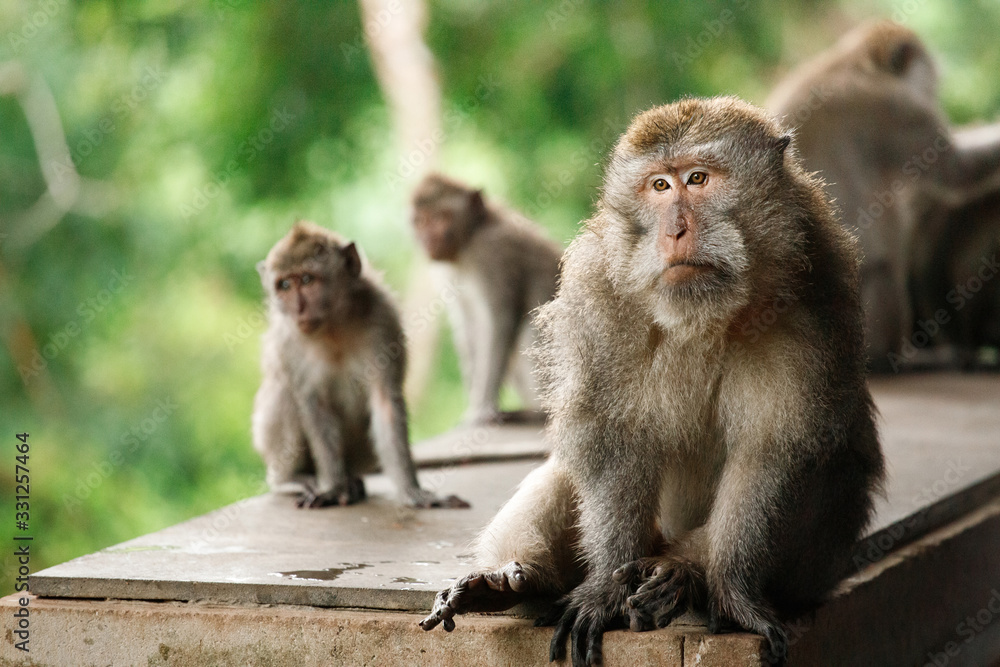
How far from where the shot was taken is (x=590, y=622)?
2.89 metres

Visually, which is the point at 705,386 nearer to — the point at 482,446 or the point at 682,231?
the point at 682,231

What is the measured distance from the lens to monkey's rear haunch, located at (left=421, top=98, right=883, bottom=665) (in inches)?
109

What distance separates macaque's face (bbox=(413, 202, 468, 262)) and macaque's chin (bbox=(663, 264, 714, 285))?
437 cm

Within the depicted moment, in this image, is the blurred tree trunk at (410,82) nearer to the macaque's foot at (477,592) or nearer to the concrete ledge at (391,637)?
the concrete ledge at (391,637)

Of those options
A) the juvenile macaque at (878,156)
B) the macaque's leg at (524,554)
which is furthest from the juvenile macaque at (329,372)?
the juvenile macaque at (878,156)

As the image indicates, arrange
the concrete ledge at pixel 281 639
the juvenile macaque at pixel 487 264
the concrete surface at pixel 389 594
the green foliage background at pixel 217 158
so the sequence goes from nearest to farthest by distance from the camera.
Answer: the concrete ledge at pixel 281 639 → the concrete surface at pixel 389 594 → the juvenile macaque at pixel 487 264 → the green foliage background at pixel 217 158

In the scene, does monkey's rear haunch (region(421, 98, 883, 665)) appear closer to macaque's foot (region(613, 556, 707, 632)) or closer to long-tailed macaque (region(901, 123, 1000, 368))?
macaque's foot (region(613, 556, 707, 632))

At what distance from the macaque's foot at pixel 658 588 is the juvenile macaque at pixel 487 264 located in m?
3.97

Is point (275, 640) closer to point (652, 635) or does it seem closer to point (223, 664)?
point (223, 664)

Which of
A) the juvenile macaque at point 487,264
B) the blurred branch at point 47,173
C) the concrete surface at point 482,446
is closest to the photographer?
the concrete surface at point 482,446

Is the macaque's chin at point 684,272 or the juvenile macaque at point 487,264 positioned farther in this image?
the juvenile macaque at point 487,264

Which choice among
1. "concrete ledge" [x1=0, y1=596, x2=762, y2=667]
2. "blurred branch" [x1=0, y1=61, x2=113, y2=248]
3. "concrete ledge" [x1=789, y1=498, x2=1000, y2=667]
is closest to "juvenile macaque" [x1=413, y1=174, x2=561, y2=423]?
"concrete ledge" [x1=789, y1=498, x2=1000, y2=667]

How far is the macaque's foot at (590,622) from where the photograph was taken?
288 centimetres

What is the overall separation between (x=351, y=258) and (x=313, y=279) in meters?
0.20
